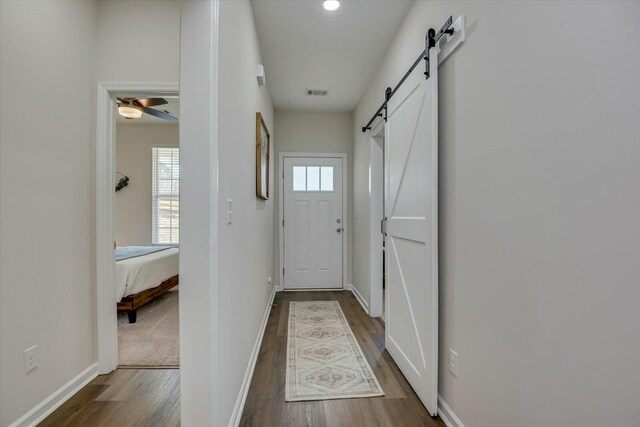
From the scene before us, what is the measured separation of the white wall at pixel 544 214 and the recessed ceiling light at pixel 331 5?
35.9 inches

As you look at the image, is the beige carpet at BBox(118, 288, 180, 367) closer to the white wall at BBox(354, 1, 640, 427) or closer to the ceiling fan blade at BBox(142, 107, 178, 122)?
the white wall at BBox(354, 1, 640, 427)

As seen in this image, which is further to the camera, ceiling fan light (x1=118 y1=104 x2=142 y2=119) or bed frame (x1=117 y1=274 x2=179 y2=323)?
ceiling fan light (x1=118 y1=104 x2=142 y2=119)

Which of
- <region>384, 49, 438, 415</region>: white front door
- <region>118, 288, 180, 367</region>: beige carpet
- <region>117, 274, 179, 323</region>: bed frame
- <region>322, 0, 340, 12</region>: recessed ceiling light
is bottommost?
<region>118, 288, 180, 367</region>: beige carpet

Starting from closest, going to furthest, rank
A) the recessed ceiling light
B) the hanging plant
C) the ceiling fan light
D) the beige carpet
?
the recessed ceiling light → the beige carpet → the ceiling fan light → the hanging plant

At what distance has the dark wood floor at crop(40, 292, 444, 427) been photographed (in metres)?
1.62

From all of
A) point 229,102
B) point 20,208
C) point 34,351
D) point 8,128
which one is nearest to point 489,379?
point 229,102

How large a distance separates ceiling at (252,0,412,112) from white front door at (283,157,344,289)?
1099 mm

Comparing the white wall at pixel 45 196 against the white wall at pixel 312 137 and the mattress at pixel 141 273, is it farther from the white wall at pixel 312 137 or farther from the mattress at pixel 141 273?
the white wall at pixel 312 137

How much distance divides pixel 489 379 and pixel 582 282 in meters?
0.64

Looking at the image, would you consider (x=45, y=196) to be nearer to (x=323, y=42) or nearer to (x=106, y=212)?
(x=106, y=212)

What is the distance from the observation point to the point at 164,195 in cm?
550

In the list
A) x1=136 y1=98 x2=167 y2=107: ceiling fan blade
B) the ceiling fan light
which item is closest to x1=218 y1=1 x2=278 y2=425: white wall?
x1=136 y1=98 x2=167 y2=107: ceiling fan blade

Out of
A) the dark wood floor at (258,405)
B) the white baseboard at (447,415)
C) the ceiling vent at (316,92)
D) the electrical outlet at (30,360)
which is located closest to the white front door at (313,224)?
the ceiling vent at (316,92)

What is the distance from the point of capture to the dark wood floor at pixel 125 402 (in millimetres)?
1619
